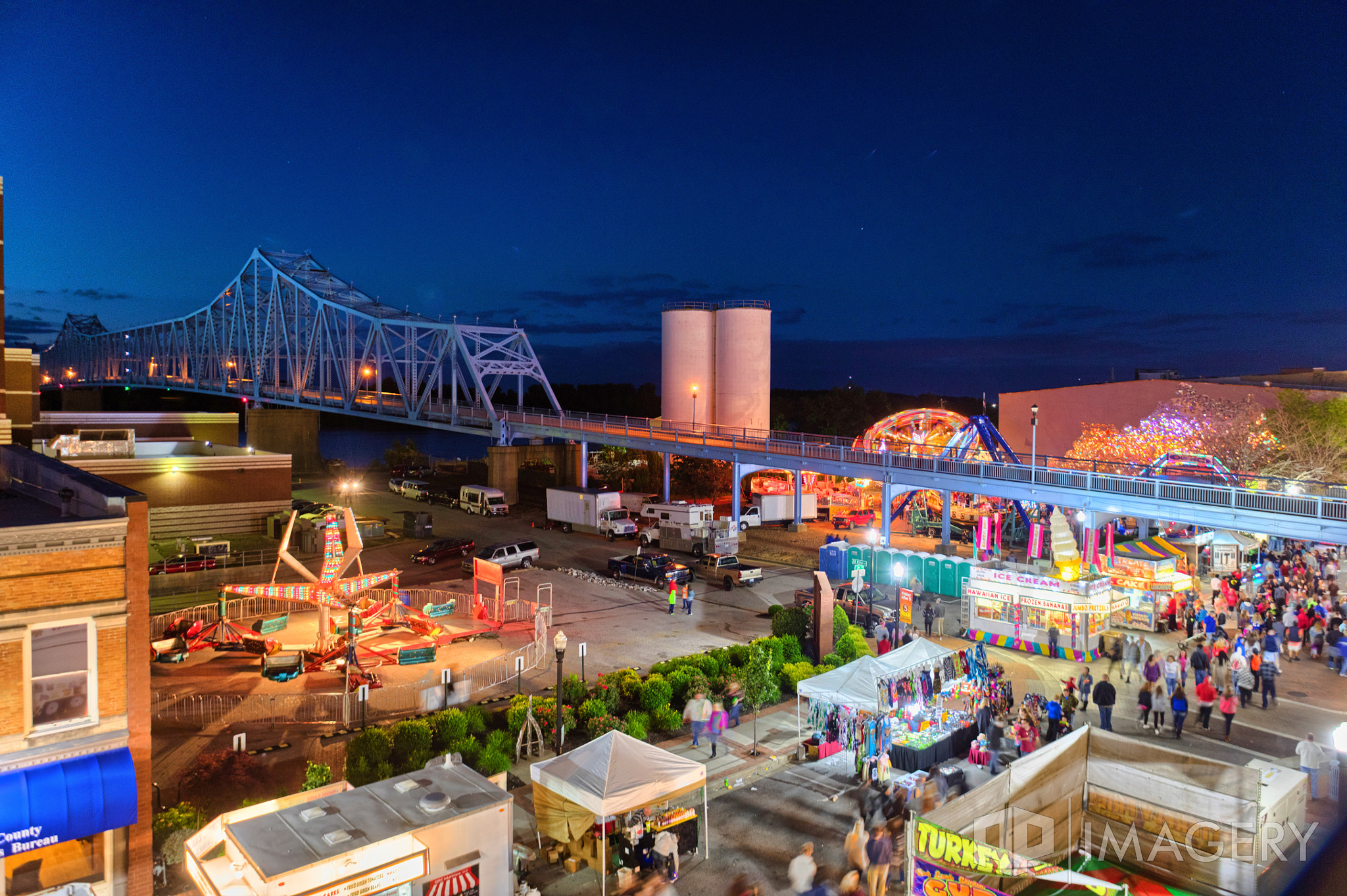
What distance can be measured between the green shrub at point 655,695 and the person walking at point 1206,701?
11043mm

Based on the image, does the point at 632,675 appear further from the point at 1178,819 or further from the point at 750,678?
the point at 1178,819

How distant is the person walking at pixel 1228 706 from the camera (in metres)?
17.0

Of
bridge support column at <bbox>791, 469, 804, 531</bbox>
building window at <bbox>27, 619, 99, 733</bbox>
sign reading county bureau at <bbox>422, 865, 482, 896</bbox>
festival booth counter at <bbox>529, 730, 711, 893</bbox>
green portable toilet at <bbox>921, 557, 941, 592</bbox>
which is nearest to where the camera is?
sign reading county bureau at <bbox>422, 865, 482, 896</bbox>

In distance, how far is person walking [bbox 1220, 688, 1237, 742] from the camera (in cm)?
1700

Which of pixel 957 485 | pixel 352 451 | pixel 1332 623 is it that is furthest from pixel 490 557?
pixel 352 451

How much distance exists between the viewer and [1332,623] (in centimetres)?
2364

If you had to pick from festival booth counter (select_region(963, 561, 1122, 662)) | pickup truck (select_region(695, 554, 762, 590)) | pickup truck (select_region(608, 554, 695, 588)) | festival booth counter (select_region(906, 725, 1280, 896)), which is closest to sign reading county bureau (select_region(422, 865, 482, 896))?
festival booth counter (select_region(906, 725, 1280, 896))

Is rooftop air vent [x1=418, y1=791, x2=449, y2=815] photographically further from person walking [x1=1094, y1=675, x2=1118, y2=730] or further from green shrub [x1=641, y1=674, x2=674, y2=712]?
person walking [x1=1094, y1=675, x2=1118, y2=730]

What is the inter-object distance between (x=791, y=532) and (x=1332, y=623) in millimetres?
24264

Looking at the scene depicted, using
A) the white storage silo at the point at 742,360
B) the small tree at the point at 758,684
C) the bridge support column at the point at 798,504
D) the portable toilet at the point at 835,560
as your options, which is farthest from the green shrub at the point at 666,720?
the white storage silo at the point at 742,360

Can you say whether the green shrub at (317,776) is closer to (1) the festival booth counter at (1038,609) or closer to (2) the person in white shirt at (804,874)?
(2) the person in white shirt at (804,874)

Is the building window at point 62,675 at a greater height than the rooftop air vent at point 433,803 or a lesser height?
greater

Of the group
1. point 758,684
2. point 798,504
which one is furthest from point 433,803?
point 798,504

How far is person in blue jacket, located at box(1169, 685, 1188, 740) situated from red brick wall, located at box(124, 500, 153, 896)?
18.1 m
